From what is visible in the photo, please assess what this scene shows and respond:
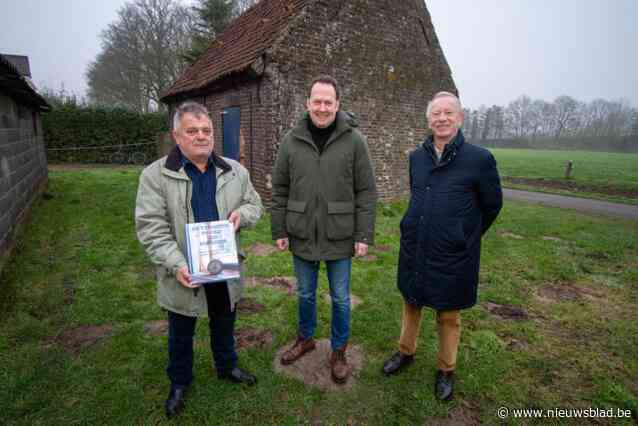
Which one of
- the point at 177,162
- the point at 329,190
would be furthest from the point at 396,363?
the point at 177,162

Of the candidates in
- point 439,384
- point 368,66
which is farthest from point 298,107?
point 439,384

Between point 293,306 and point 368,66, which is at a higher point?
point 368,66

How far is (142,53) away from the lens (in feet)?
86.0

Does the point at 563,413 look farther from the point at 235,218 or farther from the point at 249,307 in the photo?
the point at 249,307

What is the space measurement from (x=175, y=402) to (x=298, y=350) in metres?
1.05

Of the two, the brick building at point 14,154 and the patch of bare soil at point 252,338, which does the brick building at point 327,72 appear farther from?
the patch of bare soil at point 252,338

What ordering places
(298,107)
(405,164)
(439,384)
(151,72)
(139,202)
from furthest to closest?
(151,72) → (405,164) → (298,107) → (439,384) → (139,202)

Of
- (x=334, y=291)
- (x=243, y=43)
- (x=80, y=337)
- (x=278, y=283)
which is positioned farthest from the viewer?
(x=243, y=43)

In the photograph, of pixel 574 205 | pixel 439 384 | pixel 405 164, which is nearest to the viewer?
pixel 439 384

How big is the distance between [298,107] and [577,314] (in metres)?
6.10

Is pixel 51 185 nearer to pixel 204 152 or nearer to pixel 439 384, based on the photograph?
pixel 204 152

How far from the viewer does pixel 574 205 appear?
12195 mm

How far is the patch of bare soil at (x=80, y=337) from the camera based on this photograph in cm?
324

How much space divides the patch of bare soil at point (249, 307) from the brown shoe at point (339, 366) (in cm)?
126
